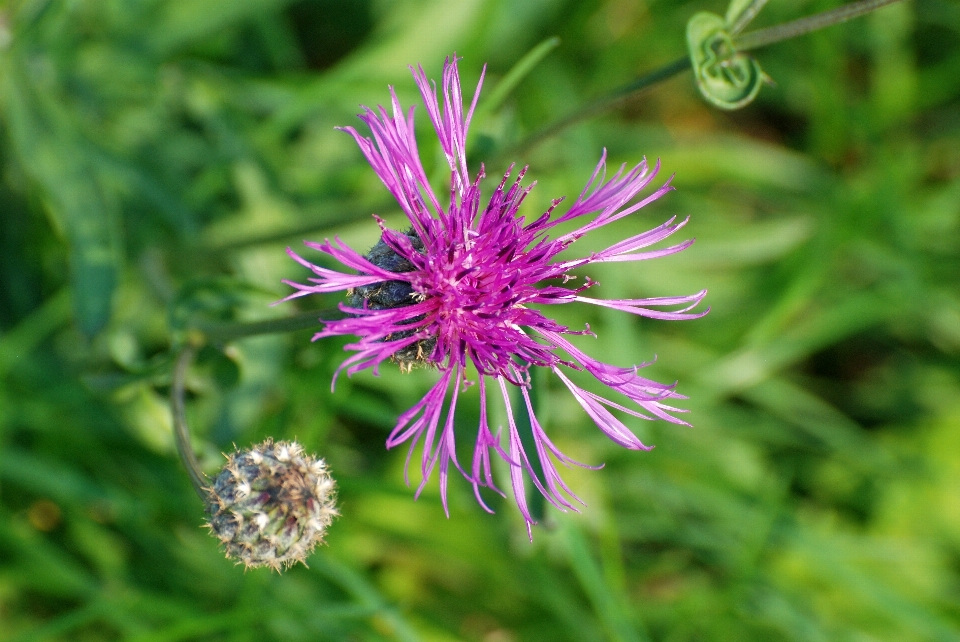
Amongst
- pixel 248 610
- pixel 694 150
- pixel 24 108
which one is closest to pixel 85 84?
pixel 24 108

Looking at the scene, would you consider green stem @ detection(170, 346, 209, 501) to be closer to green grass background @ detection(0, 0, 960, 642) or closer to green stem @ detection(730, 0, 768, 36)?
green grass background @ detection(0, 0, 960, 642)

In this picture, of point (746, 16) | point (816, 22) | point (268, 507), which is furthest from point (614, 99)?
point (268, 507)

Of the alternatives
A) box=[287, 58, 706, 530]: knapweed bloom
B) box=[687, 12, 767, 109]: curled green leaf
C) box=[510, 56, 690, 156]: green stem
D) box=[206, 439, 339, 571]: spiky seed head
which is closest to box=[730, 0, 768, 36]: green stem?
box=[687, 12, 767, 109]: curled green leaf

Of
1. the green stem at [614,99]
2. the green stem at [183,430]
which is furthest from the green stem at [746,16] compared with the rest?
the green stem at [183,430]

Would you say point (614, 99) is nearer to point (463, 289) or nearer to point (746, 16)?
point (746, 16)

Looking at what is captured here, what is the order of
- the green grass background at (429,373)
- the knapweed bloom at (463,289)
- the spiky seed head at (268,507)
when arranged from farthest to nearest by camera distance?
the green grass background at (429,373), the knapweed bloom at (463,289), the spiky seed head at (268,507)

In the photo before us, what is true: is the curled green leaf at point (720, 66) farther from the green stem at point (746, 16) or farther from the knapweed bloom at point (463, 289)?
the knapweed bloom at point (463, 289)

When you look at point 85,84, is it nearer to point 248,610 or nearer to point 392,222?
point 392,222
